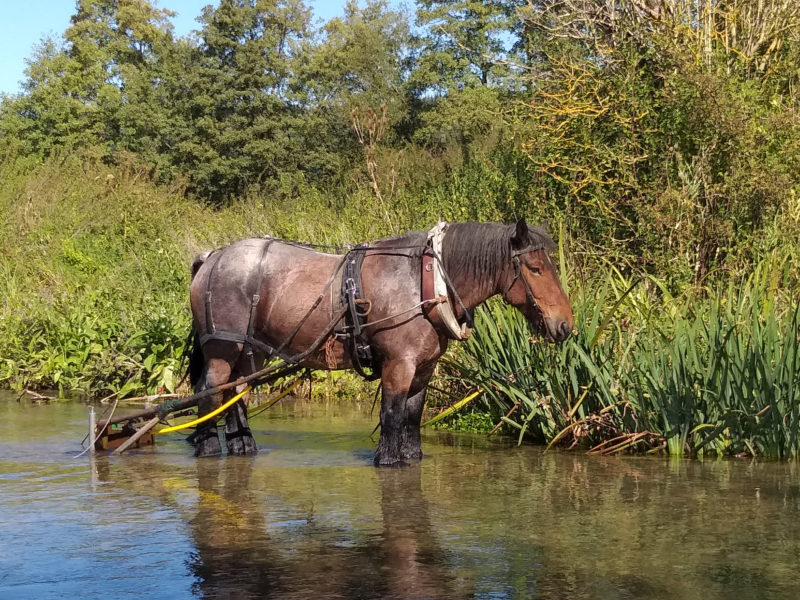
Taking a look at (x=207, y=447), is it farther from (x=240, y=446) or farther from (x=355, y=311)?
(x=355, y=311)

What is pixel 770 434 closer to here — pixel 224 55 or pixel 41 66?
pixel 224 55

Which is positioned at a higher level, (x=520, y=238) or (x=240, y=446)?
(x=520, y=238)

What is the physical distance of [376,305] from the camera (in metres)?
7.21

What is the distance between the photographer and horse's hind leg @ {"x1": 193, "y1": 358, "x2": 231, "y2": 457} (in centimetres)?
775

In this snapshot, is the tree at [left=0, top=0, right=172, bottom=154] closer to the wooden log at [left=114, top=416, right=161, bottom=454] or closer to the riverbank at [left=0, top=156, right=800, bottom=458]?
the riverbank at [left=0, top=156, right=800, bottom=458]

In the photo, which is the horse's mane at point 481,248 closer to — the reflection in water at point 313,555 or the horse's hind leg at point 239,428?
the reflection in water at point 313,555

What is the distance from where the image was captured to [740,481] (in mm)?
6703

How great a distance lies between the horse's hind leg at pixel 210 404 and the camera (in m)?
7.75

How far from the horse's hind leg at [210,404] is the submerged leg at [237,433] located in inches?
4.0

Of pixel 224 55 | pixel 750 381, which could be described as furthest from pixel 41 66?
pixel 750 381

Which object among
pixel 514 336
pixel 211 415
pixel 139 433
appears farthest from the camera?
pixel 514 336

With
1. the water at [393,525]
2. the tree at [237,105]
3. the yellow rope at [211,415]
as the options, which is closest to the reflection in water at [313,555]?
the water at [393,525]

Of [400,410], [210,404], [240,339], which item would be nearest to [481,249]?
[400,410]

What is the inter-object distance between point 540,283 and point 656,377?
4.04ft
